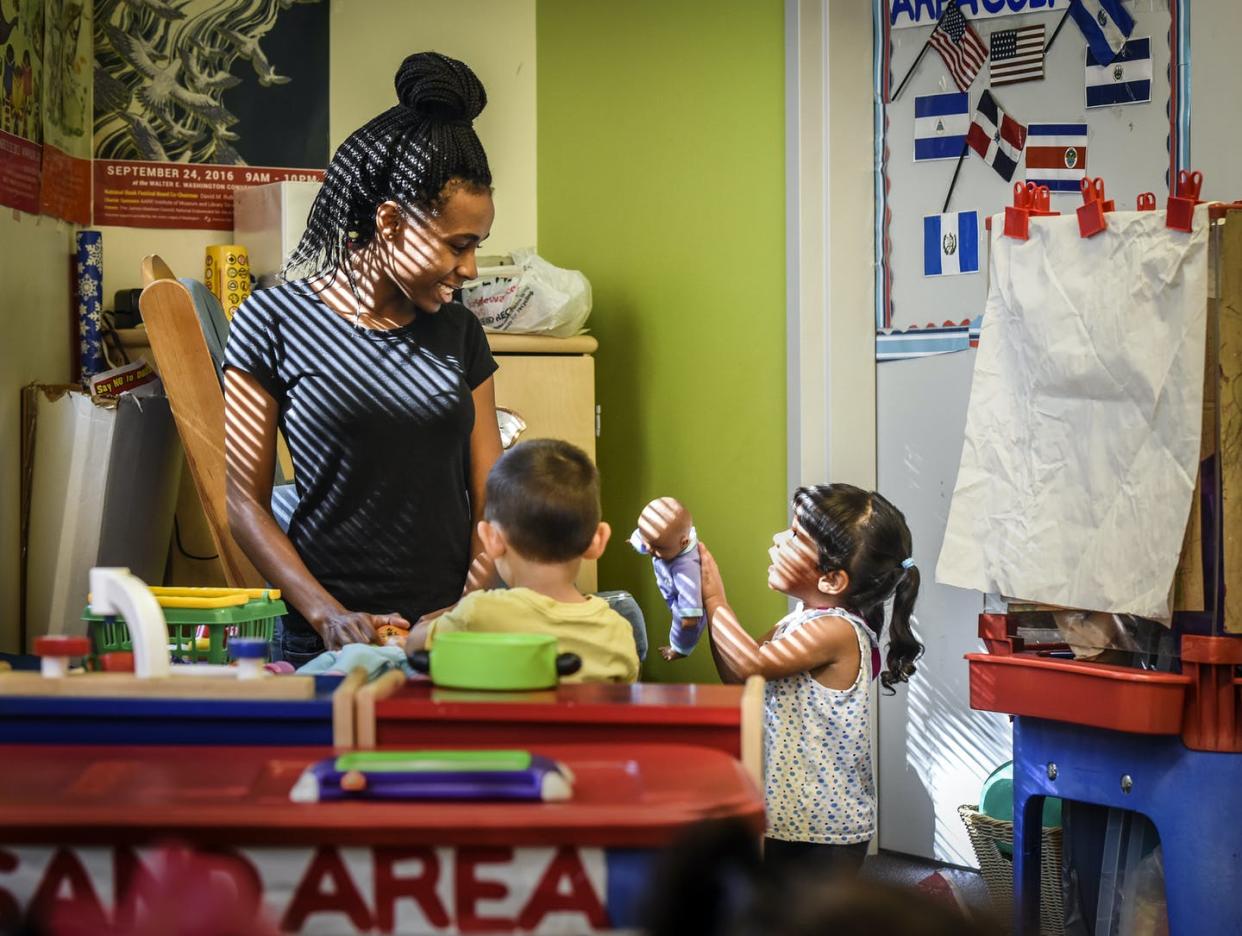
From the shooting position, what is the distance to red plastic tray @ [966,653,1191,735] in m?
2.32

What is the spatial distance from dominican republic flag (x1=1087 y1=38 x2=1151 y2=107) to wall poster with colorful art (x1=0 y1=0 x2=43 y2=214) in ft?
8.09

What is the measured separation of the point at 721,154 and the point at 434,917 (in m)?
3.14

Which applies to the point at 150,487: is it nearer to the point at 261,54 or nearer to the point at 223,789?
the point at 261,54

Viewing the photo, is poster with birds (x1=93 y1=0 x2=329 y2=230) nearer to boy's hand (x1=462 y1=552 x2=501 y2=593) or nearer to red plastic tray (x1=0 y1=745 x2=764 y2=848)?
boy's hand (x1=462 y1=552 x2=501 y2=593)

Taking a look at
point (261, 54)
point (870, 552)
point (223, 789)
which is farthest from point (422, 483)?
point (261, 54)

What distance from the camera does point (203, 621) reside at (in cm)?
202

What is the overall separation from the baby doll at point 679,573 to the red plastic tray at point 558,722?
109cm

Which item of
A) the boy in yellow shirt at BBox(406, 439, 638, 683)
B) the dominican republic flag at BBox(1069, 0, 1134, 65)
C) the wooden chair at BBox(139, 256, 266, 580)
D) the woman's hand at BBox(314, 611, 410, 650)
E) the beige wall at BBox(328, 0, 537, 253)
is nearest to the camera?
the boy in yellow shirt at BBox(406, 439, 638, 683)

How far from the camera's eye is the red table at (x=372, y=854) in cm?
106

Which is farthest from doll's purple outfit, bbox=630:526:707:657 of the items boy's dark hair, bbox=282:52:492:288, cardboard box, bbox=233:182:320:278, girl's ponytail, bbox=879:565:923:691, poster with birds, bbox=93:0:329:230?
poster with birds, bbox=93:0:329:230

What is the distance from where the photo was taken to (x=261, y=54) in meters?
3.91

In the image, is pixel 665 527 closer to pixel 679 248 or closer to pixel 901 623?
pixel 901 623

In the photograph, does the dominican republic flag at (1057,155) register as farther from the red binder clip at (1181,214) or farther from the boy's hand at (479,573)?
the boy's hand at (479,573)

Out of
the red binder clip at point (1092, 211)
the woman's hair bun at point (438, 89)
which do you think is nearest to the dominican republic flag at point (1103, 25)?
the red binder clip at point (1092, 211)
